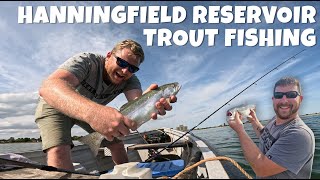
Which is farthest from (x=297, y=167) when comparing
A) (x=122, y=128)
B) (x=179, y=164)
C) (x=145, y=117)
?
(x=122, y=128)

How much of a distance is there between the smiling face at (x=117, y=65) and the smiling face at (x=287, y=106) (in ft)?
8.01

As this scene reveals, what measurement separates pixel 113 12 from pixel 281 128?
7166 mm

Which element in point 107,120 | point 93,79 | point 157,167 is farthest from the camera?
point 93,79

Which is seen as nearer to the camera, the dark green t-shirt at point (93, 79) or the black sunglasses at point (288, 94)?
the dark green t-shirt at point (93, 79)

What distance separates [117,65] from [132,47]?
402 mm

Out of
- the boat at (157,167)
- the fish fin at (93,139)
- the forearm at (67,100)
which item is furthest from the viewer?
the fish fin at (93,139)

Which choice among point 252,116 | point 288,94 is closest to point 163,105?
point 252,116

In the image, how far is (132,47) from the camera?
5.34 m

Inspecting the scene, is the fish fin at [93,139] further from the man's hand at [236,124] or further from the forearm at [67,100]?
the man's hand at [236,124]

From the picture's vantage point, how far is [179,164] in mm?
5344

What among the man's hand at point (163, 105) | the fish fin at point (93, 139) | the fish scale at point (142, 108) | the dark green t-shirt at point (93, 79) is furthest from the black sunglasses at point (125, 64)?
the fish fin at point (93, 139)

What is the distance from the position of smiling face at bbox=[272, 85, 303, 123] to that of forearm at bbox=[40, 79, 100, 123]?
304cm

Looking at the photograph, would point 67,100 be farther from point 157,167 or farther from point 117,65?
point 157,167

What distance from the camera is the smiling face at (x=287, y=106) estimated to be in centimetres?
480
